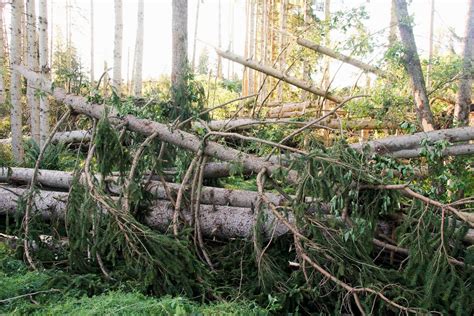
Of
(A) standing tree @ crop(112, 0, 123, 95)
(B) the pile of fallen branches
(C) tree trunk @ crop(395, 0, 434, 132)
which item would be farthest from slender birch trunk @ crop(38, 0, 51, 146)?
(C) tree trunk @ crop(395, 0, 434, 132)

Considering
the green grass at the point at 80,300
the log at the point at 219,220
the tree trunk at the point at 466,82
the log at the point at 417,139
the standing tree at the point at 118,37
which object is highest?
the standing tree at the point at 118,37

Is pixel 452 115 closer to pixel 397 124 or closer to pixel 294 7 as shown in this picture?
pixel 397 124

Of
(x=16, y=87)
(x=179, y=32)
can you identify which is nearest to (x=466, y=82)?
(x=179, y=32)

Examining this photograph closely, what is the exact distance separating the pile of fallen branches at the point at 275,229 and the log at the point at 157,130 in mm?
11

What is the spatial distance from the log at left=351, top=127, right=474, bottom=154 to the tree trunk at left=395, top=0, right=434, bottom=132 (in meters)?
0.97

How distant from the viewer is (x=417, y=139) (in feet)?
16.1

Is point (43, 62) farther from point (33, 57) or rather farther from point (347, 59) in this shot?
point (347, 59)

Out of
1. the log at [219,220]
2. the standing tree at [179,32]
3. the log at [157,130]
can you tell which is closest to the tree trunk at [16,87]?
the standing tree at [179,32]

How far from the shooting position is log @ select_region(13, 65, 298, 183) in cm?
422

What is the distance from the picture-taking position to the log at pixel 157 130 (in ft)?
13.8

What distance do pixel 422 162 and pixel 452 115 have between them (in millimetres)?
1222

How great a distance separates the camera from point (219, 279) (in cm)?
389

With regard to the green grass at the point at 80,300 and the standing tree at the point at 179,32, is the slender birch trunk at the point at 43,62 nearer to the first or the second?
the standing tree at the point at 179,32

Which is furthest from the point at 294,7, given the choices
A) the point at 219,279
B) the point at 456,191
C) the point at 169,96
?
the point at 219,279
